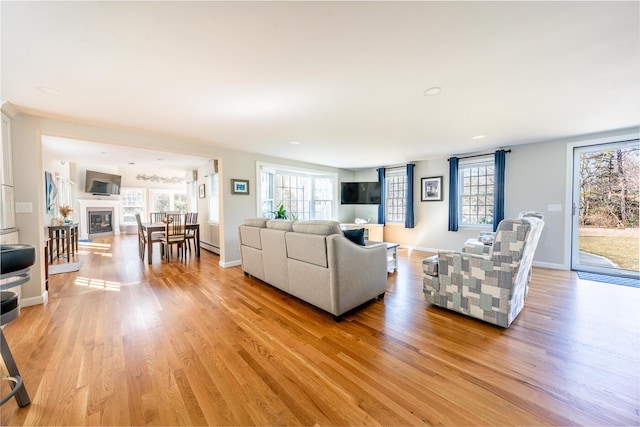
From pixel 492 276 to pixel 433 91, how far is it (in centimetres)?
184

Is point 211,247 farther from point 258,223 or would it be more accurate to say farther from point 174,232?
point 258,223

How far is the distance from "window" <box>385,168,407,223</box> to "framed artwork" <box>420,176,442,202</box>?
0.54 m

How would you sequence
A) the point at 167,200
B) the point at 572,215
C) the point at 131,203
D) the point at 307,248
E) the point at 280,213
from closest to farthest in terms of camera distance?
the point at 307,248
the point at 572,215
the point at 280,213
the point at 131,203
the point at 167,200

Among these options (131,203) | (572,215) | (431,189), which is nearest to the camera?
(572,215)

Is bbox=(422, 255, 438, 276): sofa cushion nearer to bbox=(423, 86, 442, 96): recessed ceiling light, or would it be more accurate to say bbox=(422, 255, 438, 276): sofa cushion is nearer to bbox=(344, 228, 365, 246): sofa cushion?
bbox=(344, 228, 365, 246): sofa cushion

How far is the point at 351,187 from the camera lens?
6.77 meters

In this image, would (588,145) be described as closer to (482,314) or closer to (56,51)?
(482,314)

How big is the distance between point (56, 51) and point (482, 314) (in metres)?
4.01

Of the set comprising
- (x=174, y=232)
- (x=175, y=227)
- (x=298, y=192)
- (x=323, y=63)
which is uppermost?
(x=323, y=63)

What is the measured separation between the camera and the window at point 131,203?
8.75 m

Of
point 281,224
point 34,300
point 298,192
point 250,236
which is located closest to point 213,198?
point 298,192

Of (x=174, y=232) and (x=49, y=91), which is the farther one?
(x=174, y=232)

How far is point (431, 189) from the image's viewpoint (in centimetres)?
559

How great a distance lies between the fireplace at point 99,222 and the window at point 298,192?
6.89 meters
